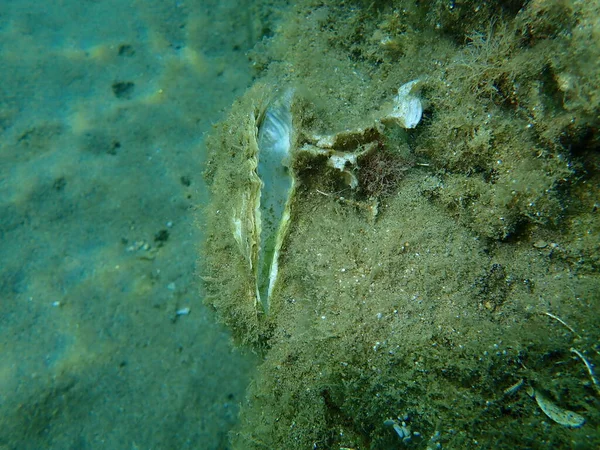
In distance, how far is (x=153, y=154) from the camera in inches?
153

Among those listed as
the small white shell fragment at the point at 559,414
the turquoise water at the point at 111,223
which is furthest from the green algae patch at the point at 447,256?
the turquoise water at the point at 111,223

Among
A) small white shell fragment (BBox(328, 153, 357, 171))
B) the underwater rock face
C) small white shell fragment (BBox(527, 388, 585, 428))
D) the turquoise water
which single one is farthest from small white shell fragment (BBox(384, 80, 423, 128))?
the turquoise water

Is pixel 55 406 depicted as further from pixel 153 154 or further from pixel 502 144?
pixel 502 144

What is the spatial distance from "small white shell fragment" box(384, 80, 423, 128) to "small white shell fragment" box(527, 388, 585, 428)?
6.07ft

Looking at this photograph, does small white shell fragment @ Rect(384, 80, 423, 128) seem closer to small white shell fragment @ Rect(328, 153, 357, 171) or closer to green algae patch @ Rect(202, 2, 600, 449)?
green algae patch @ Rect(202, 2, 600, 449)

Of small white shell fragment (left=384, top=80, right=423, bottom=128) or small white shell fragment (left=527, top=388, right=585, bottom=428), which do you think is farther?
small white shell fragment (left=384, top=80, right=423, bottom=128)

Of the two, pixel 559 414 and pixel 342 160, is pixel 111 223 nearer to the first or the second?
pixel 342 160

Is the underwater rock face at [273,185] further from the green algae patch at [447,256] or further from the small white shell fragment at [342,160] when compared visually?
the small white shell fragment at [342,160]

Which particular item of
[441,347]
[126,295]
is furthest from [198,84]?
[441,347]

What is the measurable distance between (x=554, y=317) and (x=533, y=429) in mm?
597

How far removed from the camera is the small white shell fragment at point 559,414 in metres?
1.69

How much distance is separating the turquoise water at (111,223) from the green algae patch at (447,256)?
0.90 meters

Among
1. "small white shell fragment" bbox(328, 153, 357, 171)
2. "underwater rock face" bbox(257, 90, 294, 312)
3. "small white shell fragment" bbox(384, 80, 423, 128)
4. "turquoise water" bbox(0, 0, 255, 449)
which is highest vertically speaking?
"small white shell fragment" bbox(384, 80, 423, 128)

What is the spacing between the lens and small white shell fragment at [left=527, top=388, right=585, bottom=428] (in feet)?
5.53
